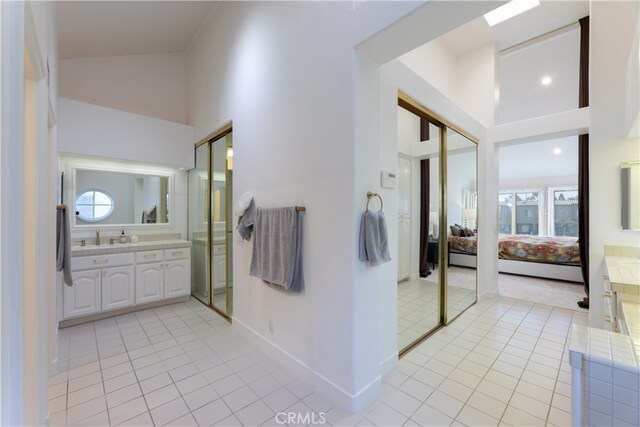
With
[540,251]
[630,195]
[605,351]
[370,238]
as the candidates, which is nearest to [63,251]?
[370,238]

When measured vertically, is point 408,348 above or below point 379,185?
below

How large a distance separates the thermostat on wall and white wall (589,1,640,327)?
2.20 metres

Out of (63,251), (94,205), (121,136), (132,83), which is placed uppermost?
(132,83)

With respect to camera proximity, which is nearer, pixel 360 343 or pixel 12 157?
pixel 12 157

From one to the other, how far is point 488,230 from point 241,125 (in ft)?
11.6

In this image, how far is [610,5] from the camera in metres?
2.50

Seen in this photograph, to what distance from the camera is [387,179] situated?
1.95 m

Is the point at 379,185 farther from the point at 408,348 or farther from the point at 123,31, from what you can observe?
the point at 123,31

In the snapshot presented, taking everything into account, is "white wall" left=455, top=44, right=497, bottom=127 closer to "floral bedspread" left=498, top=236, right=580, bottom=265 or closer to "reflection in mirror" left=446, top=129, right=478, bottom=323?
"reflection in mirror" left=446, top=129, right=478, bottom=323

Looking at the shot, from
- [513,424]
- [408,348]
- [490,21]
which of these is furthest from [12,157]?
[490,21]

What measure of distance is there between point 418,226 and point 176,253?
328 cm

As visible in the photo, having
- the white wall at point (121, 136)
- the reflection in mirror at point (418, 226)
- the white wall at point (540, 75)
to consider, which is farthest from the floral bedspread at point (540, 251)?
the white wall at point (121, 136)

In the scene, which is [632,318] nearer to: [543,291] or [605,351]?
[605,351]

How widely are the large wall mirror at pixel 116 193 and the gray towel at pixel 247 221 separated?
2.11 metres
